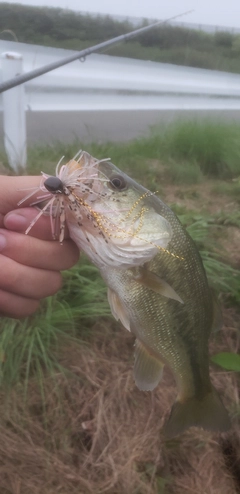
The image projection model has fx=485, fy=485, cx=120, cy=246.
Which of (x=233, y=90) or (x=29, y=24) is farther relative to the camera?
(x=233, y=90)

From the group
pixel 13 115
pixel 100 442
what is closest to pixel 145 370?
pixel 100 442

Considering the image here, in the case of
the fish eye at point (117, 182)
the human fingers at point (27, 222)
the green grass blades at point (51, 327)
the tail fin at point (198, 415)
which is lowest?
the green grass blades at point (51, 327)

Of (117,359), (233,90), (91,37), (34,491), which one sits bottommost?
(34,491)

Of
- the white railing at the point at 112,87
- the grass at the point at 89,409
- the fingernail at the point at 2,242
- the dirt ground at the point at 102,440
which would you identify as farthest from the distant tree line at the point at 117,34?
the fingernail at the point at 2,242

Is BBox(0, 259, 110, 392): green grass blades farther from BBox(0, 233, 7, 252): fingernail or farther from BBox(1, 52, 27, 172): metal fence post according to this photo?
BBox(1, 52, 27, 172): metal fence post

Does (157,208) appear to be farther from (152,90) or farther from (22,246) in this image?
(152,90)

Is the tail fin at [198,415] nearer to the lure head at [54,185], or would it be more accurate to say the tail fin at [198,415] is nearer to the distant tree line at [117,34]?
the lure head at [54,185]

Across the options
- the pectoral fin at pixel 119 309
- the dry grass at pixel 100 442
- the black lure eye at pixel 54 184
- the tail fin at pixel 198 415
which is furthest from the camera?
the dry grass at pixel 100 442

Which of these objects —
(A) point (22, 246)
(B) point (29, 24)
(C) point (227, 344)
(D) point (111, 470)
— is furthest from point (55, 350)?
(B) point (29, 24)
